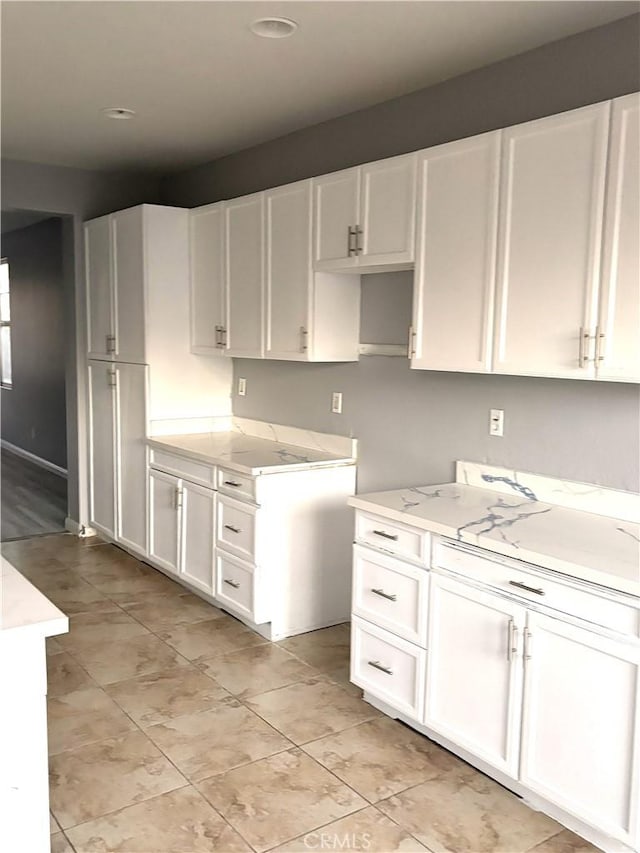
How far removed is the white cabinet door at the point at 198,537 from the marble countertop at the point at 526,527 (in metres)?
1.25

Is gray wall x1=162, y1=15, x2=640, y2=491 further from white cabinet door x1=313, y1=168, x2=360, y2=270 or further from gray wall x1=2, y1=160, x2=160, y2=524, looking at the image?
gray wall x1=2, y1=160, x2=160, y2=524

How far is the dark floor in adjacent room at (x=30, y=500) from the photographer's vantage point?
18.7 feet

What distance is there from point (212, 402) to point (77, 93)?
1924mm

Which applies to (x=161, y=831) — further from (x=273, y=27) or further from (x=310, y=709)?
(x=273, y=27)

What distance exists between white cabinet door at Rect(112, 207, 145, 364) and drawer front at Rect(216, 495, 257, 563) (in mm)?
1257

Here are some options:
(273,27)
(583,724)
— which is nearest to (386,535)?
(583,724)

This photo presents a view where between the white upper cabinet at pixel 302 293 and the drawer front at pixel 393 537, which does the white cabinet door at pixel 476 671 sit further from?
the white upper cabinet at pixel 302 293

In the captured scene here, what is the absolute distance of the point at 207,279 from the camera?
443 cm

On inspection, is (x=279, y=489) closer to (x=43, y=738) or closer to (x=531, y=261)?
(x=531, y=261)

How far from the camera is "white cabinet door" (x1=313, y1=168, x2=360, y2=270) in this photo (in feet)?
10.9

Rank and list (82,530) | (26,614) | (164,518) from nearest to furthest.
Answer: (26,614), (164,518), (82,530)

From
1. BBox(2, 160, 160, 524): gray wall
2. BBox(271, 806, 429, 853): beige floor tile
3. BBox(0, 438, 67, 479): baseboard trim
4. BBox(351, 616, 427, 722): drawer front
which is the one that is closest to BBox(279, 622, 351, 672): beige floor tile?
BBox(351, 616, 427, 722): drawer front

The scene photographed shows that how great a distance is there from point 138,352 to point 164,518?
40.0 inches
